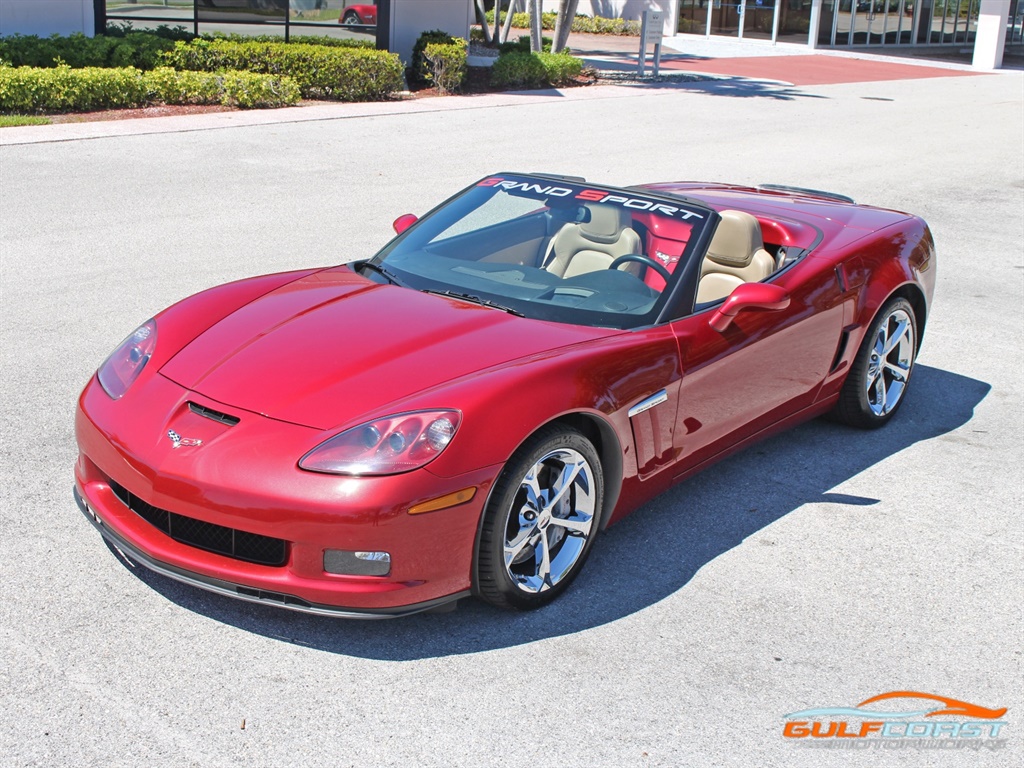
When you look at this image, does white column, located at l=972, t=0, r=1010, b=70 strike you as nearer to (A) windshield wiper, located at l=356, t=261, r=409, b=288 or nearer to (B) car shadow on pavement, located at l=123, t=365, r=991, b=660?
(B) car shadow on pavement, located at l=123, t=365, r=991, b=660

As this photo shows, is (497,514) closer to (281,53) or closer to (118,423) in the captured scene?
(118,423)

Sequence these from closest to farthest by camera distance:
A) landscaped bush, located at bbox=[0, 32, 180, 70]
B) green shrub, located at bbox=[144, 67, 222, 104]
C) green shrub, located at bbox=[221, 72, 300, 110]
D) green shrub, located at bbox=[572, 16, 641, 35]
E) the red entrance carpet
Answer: landscaped bush, located at bbox=[0, 32, 180, 70] < green shrub, located at bbox=[144, 67, 222, 104] < green shrub, located at bbox=[221, 72, 300, 110] < the red entrance carpet < green shrub, located at bbox=[572, 16, 641, 35]

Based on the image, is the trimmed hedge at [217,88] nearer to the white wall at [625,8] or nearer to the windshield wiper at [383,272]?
the windshield wiper at [383,272]

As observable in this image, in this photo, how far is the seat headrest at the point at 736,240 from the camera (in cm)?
594

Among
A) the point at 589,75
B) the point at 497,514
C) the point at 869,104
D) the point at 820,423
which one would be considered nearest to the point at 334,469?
the point at 497,514

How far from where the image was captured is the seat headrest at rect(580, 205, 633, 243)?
553cm

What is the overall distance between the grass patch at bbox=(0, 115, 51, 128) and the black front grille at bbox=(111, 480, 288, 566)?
1227 centimetres

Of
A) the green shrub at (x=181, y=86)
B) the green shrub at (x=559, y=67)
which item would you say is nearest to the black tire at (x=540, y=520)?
the green shrub at (x=181, y=86)

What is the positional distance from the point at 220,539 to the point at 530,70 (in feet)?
65.9

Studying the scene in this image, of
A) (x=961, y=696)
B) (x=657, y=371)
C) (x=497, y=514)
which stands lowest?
(x=961, y=696)

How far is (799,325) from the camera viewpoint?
218 inches

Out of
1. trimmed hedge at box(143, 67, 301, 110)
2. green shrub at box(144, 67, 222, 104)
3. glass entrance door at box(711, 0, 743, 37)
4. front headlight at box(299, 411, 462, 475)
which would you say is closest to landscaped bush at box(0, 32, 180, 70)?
green shrub at box(144, 67, 222, 104)

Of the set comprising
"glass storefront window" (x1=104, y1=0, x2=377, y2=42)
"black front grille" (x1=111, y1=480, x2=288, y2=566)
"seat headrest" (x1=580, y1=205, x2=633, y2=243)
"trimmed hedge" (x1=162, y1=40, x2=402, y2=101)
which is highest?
"glass storefront window" (x1=104, y1=0, x2=377, y2=42)

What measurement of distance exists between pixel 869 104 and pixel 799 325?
19.1 meters
